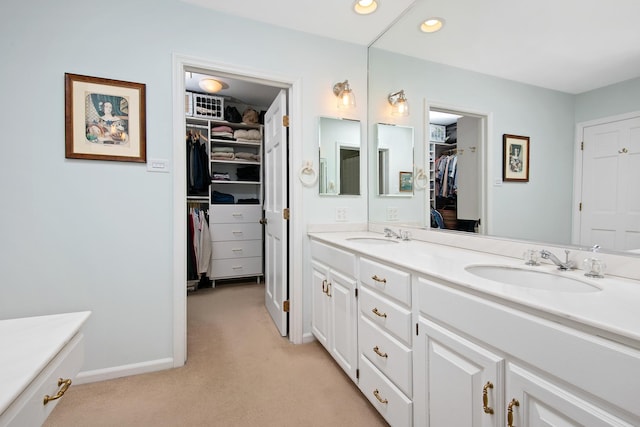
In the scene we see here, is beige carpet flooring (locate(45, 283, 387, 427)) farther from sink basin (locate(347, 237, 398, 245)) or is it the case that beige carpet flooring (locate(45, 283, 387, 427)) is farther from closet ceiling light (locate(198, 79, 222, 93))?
closet ceiling light (locate(198, 79, 222, 93))

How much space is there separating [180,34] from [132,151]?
0.83 metres

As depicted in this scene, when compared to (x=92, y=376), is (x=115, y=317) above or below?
above

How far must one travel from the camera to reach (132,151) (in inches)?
70.8

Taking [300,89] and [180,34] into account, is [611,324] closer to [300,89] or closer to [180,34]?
[300,89]

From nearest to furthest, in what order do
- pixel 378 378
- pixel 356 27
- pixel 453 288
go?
pixel 453 288 → pixel 378 378 → pixel 356 27

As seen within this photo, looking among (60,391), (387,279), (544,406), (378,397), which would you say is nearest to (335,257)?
(387,279)

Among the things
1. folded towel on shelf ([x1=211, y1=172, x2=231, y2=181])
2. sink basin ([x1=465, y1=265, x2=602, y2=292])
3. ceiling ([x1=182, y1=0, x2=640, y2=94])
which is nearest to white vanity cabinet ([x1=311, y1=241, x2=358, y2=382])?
sink basin ([x1=465, y1=265, x2=602, y2=292])

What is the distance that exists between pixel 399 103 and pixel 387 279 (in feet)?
4.77

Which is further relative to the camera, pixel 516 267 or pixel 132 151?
pixel 132 151

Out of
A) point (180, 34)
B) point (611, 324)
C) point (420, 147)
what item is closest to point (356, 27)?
point (420, 147)

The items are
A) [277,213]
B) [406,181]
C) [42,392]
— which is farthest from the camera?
[277,213]

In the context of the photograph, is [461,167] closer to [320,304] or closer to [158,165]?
[320,304]

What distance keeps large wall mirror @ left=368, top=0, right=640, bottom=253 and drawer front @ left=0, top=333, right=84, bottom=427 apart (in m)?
1.71

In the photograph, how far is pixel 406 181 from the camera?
214 cm
